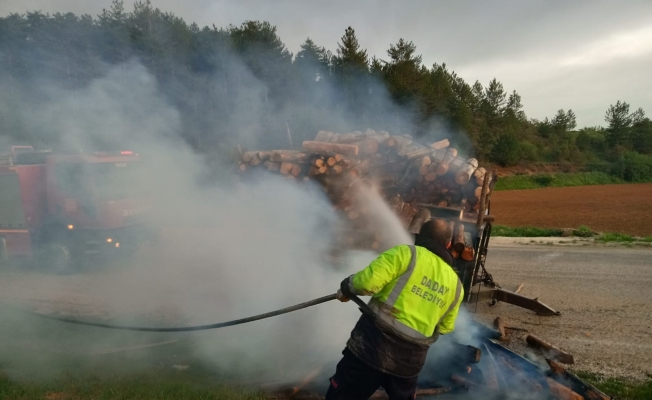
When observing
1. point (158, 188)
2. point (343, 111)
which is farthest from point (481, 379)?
point (343, 111)

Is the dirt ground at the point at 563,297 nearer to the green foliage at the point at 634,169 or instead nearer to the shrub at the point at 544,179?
the shrub at the point at 544,179

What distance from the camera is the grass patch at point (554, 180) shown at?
138 ft

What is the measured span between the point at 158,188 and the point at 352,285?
6.82 meters

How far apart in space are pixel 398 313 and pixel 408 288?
17 centimetres

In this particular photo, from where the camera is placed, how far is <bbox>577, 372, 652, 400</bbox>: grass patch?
4.20 m

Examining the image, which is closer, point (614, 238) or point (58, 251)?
point (58, 251)

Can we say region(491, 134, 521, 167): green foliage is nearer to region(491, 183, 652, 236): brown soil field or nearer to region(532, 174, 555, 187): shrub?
region(532, 174, 555, 187): shrub

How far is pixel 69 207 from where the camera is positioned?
27.6 feet

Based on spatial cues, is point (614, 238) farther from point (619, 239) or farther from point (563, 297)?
point (563, 297)

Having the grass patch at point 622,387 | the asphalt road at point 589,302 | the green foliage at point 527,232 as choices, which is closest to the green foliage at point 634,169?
the green foliage at point 527,232

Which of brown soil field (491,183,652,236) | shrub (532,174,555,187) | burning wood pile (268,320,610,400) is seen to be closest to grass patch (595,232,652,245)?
brown soil field (491,183,652,236)

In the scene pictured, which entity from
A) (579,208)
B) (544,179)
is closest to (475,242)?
(579,208)

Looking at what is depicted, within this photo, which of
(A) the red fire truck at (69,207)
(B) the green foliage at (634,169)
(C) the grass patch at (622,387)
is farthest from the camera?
(B) the green foliage at (634,169)

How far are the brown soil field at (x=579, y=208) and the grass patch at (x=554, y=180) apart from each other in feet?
6.39
